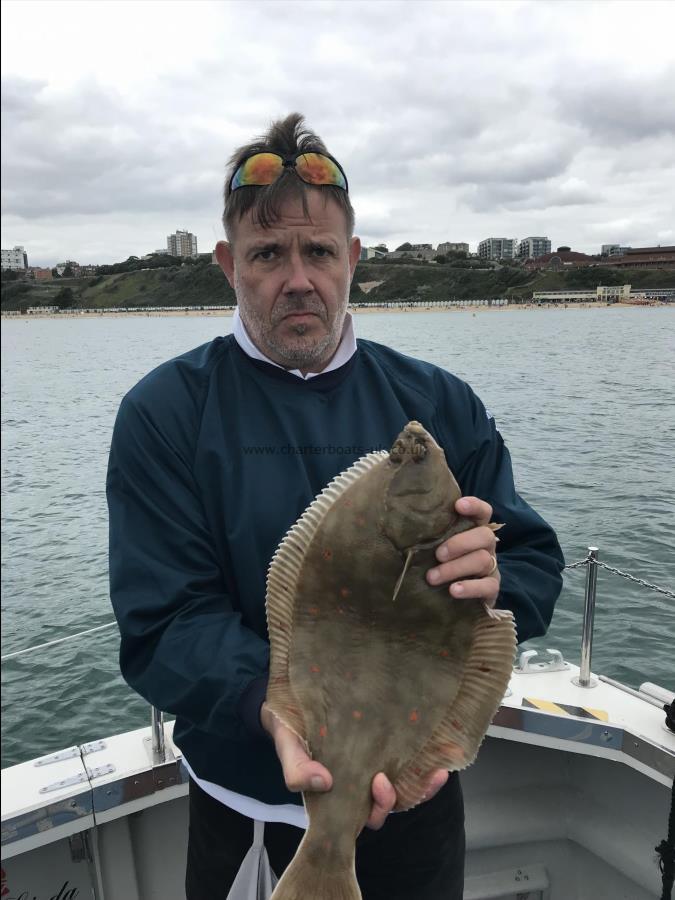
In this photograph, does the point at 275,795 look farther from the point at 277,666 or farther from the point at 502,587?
the point at 502,587

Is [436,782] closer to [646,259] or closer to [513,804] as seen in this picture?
[513,804]

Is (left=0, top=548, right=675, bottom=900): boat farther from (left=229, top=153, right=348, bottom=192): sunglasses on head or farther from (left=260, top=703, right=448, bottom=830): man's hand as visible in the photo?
(left=229, top=153, right=348, bottom=192): sunglasses on head

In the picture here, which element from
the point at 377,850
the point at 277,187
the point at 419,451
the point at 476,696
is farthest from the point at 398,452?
the point at 377,850

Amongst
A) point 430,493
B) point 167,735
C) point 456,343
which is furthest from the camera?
point 456,343

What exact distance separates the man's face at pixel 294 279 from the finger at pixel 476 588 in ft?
3.59

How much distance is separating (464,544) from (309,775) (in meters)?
0.74

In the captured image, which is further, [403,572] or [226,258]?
[226,258]

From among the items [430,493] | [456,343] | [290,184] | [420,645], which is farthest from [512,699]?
[456,343]

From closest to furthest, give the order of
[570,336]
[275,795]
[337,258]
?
1. [275,795]
2. [337,258]
3. [570,336]

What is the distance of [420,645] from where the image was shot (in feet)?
6.87

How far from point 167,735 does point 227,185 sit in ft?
9.05

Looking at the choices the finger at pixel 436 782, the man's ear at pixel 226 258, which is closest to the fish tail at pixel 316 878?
the finger at pixel 436 782

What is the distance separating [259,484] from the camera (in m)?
2.50

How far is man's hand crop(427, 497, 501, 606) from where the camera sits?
1.99 m
